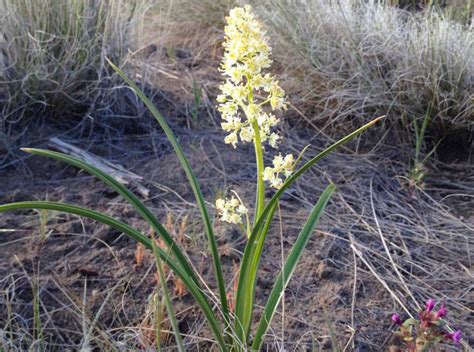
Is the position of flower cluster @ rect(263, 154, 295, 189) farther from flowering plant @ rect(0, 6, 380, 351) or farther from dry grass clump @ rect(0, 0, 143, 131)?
dry grass clump @ rect(0, 0, 143, 131)

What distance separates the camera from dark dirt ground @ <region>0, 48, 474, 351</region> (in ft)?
7.17

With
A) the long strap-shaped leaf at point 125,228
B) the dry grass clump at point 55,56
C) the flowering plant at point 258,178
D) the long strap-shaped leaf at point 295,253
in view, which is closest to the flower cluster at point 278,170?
the flowering plant at point 258,178

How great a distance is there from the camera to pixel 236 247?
259 centimetres

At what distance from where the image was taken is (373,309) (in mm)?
2291

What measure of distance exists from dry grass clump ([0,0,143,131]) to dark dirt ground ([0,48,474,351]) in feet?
0.60

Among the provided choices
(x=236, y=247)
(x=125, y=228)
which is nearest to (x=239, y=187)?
(x=236, y=247)

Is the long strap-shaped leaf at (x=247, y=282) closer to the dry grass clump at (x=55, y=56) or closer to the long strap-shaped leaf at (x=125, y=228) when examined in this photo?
the long strap-shaped leaf at (x=125, y=228)

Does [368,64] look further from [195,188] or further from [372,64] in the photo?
[195,188]

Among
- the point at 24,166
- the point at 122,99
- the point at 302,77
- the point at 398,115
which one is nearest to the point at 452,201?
the point at 398,115

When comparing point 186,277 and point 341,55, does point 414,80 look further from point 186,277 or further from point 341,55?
point 186,277

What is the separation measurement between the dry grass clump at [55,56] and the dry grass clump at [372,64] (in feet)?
3.63

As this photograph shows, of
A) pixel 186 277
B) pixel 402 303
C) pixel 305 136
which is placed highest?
pixel 186 277

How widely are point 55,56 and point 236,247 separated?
5.44ft

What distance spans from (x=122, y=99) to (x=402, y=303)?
199cm
